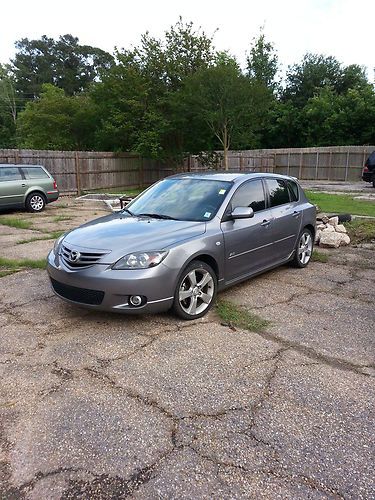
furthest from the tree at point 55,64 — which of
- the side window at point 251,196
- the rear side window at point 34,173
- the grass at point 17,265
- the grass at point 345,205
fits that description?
the side window at point 251,196

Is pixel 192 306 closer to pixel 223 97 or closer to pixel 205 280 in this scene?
pixel 205 280

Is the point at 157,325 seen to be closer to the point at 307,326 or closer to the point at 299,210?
the point at 307,326

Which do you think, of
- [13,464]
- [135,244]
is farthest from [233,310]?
[13,464]

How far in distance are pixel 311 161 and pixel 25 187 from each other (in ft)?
73.1

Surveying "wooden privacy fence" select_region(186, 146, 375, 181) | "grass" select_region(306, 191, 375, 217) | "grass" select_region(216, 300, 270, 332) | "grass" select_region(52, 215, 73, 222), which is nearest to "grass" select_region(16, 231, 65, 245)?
"grass" select_region(52, 215, 73, 222)

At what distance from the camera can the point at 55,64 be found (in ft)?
211

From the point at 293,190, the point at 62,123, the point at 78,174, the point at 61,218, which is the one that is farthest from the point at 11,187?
the point at 62,123

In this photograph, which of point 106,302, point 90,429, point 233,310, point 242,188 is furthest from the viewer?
point 242,188

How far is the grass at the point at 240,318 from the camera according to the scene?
4102mm

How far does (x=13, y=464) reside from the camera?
225 cm

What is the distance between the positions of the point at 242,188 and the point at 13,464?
12.4ft

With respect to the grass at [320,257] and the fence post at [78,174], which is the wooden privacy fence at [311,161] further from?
the grass at [320,257]

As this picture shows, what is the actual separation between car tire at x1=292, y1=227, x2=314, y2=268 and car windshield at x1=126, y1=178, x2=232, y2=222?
5.93 ft

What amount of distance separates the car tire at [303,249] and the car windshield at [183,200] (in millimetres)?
1806
